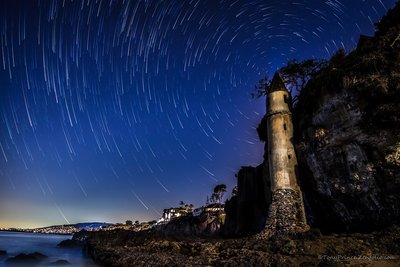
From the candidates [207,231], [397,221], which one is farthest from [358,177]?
[207,231]

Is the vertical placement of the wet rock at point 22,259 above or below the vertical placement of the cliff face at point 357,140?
below

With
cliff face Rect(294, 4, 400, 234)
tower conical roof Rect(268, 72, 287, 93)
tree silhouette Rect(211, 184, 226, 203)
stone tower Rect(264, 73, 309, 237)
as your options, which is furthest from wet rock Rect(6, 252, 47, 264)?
tree silhouette Rect(211, 184, 226, 203)

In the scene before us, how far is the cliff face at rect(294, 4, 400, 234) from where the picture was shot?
65.0 feet

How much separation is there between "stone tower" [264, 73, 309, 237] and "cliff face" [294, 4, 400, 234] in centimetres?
154

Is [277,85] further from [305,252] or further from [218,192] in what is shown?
[218,192]

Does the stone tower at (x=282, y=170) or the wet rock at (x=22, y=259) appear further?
the wet rock at (x=22, y=259)

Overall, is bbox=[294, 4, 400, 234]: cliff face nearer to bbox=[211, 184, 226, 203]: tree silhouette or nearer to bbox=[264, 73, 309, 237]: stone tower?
bbox=[264, 73, 309, 237]: stone tower

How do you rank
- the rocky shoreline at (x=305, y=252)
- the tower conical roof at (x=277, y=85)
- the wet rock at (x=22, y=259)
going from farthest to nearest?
1. the wet rock at (x=22, y=259)
2. the tower conical roof at (x=277, y=85)
3. the rocky shoreline at (x=305, y=252)

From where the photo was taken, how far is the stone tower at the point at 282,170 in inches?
1034

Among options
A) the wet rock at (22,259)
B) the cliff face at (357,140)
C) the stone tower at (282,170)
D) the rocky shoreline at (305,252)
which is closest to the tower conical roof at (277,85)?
the stone tower at (282,170)

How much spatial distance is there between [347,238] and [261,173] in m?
18.8

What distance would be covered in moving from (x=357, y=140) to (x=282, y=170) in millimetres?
8250

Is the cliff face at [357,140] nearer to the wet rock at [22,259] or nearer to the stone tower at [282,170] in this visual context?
the stone tower at [282,170]

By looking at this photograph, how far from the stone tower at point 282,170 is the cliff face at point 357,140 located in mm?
1544
